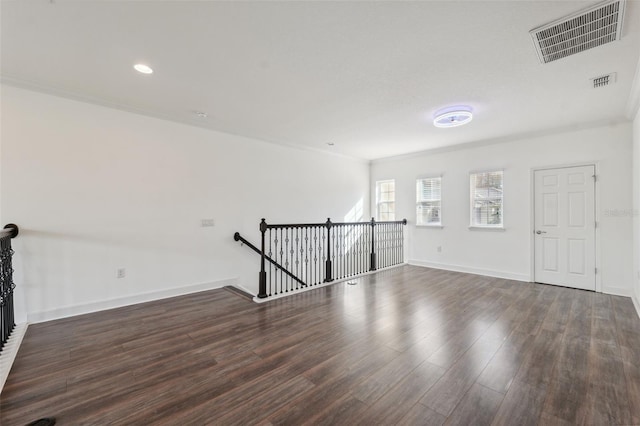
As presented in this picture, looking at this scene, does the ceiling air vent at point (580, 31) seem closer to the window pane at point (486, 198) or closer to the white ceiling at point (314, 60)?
the white ceiling at point (314, 60)

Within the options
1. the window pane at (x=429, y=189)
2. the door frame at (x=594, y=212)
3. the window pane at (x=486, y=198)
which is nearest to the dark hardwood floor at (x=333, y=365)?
the door frame at (x=594, y=212)

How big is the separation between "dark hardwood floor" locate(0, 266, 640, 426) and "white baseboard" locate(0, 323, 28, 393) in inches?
2.3

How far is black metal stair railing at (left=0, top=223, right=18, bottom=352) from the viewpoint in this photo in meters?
2.50

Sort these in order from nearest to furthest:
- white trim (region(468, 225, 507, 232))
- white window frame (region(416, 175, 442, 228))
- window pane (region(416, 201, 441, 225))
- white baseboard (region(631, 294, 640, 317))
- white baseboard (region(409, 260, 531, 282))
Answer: white baseboard (region(631, 294, 640, 317)) < white baseboard (region(409, 260, 531, 282)) < white trim (region(468, 225, 507, 232)) < white window frame (region(416, 175, 442, 228)) < window pane (region(416, 201, 441, 225))

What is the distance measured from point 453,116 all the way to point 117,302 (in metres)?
5.49

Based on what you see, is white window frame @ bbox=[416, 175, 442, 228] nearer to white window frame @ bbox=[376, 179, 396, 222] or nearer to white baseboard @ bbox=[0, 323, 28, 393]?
white window frame @ bbox=[376, 179, 396, 222]

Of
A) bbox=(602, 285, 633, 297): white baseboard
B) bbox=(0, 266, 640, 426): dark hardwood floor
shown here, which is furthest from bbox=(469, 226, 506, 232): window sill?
bbox=(0, 266, 640, 426): dark hardwood floor

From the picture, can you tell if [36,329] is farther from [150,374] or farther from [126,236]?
[150,374]

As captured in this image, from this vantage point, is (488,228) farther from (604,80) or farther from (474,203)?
(604,80)

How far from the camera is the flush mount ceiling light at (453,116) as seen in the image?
3766 mm

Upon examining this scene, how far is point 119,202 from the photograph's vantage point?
12.1ft

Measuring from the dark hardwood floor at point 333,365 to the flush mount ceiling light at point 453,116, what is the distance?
272cm

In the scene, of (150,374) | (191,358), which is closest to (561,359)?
(191,358)

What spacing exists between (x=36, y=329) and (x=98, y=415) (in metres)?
2.14
